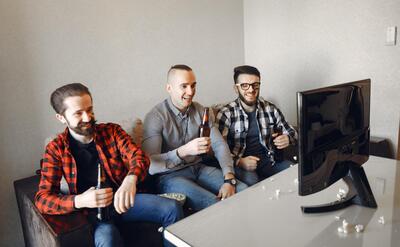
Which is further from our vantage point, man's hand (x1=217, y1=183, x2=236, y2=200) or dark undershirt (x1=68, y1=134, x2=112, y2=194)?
man's hand (x1=217, y1=183, x2=236, y2=200)

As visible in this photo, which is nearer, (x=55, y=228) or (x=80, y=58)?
(x=55, y=228)

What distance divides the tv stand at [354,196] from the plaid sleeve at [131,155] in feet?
2.55

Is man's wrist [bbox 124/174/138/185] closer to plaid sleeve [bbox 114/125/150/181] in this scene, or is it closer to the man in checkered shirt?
plaid sleeve [bbox 114/125/150/181]

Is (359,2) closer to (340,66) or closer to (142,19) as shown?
(340,66)

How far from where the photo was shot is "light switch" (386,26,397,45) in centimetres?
221

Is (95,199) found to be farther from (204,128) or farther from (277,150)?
(277,150)

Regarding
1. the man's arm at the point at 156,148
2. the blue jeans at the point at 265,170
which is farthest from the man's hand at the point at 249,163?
the man's arm at the point at 156,148

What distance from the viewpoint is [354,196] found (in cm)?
114

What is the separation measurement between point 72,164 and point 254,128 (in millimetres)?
1253

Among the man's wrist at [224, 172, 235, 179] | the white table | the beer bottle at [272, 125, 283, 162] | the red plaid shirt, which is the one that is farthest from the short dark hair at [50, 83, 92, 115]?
the beer bottle at [272, 125, 283, 162]

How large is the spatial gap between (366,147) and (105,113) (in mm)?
1630

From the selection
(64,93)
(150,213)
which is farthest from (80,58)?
(150,213)

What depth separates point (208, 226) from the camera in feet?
3.37

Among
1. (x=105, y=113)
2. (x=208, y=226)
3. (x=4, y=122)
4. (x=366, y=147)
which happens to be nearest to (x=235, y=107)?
(x=105, y=113)
